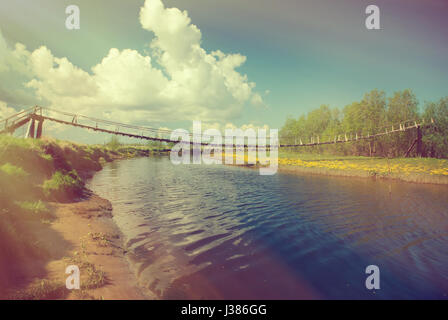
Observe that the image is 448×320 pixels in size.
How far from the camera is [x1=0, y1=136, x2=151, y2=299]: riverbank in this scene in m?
5.23

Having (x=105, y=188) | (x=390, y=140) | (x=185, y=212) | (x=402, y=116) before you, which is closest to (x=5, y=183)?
(x=185, y=212)

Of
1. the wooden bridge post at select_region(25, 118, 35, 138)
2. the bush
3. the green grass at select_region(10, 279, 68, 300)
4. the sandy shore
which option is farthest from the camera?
the wooden bridge post at select_region(25, 118, 35, 138)

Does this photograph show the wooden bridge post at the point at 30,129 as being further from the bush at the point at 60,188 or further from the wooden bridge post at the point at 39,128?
the bush at the point at 60,188

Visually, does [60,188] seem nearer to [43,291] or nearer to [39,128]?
[43,291]

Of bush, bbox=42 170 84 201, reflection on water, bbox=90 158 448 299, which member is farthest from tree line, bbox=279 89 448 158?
bush, bbox=42 170 84 201

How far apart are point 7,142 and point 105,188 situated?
26.1ft

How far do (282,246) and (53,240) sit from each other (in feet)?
29.7

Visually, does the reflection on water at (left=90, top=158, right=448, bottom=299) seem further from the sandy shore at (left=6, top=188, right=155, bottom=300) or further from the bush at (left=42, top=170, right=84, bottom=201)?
the bush at (left=42, top=170, right=84, bottom=201)

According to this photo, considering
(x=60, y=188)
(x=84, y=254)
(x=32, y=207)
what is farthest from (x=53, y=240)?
(x=60, y=188)

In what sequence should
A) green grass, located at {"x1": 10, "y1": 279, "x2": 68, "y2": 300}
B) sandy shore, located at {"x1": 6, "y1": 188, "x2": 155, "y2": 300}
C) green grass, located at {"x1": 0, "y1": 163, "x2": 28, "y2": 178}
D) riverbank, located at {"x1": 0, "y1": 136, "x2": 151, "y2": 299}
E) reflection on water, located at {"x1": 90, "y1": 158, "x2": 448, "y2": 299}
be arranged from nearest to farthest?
green grass, located at {"x1": 10, "y1": 279, "x2": 68, "y2": 300}
riverbank, located at {"x1": 0, "y1": 136, "x2": 151, "y2": 299}
sandy shore, located at {"x1": 6, "y1": 188, "x2": 155, "y2": 300}
reflection on water, located at {"x1": 90, "y1": 158, "x2": 448, "y2": 299}
green grass, located at {"x1": 0, "y1": 163, "x2": 28, "y2": 178}

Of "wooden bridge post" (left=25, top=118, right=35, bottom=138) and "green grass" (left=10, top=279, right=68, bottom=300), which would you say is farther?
"wooden bridge post" (left=25, top=118, right=35, bottom=138)

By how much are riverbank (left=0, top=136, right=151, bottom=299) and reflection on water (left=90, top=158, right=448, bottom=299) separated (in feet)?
2.64
